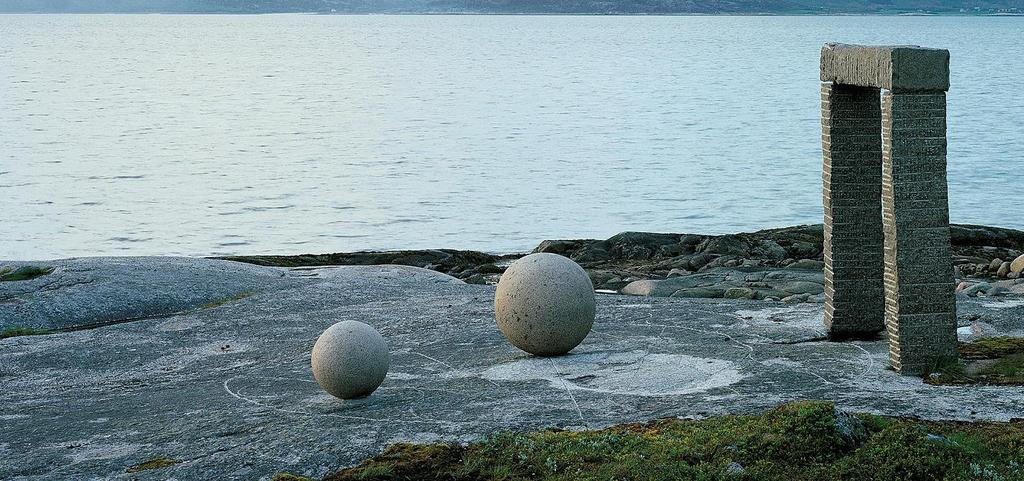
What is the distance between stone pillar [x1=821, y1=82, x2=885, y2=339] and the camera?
18984 mm

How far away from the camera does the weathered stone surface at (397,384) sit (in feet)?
46.6

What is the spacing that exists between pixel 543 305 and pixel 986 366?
223 inches

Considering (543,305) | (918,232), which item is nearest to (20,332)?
(543,305)

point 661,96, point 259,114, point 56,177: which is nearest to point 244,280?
point 56,177

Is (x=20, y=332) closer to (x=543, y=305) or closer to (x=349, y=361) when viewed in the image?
(x=349, y=361)

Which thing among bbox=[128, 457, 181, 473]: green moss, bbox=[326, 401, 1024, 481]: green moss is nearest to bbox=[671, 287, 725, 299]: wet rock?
bbox=[326, 401, 1024, 481]: green moss

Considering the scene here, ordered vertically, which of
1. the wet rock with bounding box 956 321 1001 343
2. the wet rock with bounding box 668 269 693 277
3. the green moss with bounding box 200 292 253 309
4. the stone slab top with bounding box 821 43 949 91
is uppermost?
the stone slab top with bounding box 821 43 949 91

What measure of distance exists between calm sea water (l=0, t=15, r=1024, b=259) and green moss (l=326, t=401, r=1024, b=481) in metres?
28.4

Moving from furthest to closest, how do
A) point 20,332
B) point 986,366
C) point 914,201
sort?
1. point 20,332
2. point 986,366
3. point 914,201

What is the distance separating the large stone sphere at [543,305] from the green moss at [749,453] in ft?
12.4

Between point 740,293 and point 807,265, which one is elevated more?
point 740,293

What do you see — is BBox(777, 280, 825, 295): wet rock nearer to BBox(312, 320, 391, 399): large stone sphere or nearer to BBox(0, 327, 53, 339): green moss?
BBox(312, 320, 391, 399): large stone sphere

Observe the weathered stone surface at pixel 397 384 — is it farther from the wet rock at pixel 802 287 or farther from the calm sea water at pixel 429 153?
the calm sea water at pixel 429 153

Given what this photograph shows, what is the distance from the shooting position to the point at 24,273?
26234 mm
